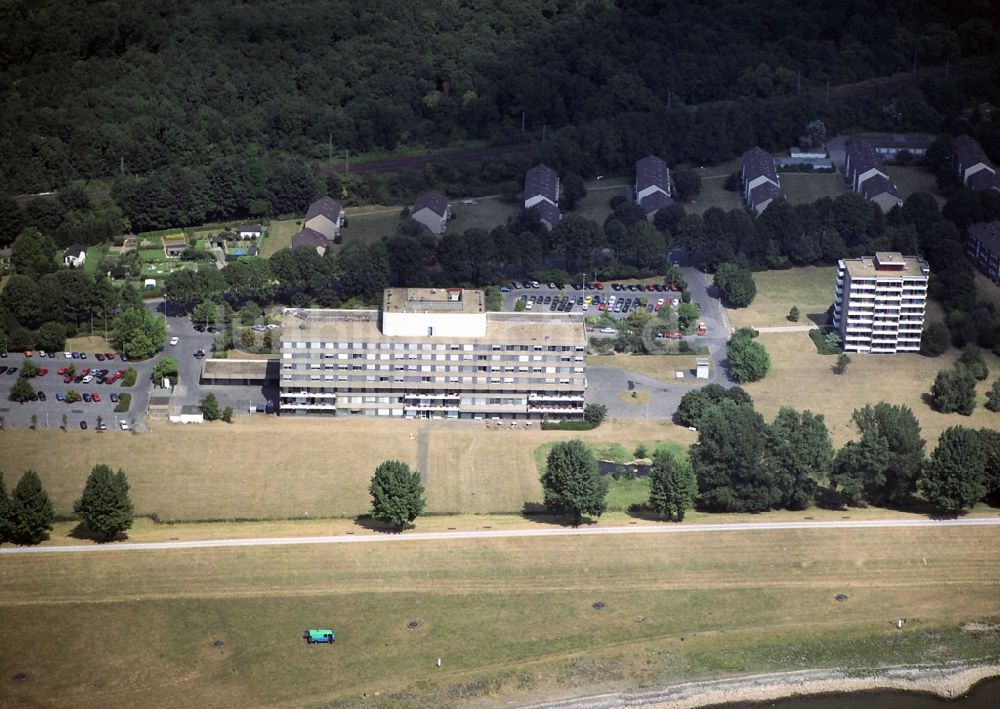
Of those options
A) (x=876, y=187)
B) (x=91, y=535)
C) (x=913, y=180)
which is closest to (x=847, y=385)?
(x=876, y=187)

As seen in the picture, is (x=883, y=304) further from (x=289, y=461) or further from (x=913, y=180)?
(x=289, y=461)

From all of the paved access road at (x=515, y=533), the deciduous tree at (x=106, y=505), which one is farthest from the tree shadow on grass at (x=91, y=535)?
the paved access road at (x=515, y=533)

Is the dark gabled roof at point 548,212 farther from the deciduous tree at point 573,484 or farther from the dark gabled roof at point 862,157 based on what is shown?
the deciduous tree at point 573,484

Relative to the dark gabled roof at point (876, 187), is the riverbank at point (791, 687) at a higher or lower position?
lower

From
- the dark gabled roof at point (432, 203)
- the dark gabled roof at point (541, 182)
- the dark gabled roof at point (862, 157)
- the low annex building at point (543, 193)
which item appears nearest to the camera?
the low annex building at point (543, 193)

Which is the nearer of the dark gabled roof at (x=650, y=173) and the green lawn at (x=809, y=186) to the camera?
the dark gabled roof at (x=650, y=173)

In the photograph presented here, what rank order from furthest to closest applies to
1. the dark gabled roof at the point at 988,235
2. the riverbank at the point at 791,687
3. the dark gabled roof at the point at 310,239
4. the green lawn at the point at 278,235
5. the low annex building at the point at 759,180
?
the low annex building at the point at 759,180, the green lawn at the point at 278,235, the dark gabled roof at the point at 310,239, the dark gabled roof at the point at 988,235, the riverbank at the point at 791,687

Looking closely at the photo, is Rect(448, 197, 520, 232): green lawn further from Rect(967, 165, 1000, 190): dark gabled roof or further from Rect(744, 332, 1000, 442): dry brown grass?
Rect(967, 165, 1000, 190): dark gabled roof
